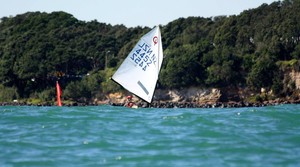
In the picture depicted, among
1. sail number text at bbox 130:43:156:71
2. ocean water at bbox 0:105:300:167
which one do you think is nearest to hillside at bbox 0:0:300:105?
sail number text at bbox 130:43:156:71

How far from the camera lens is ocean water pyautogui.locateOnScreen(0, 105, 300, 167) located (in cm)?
2175

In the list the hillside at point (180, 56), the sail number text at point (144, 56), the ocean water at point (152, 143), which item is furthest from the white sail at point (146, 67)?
the hillside at point (180, 56)

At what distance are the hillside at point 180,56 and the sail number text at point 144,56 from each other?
1853 inches

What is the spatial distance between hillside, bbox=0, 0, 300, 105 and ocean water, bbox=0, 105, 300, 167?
67523 mm

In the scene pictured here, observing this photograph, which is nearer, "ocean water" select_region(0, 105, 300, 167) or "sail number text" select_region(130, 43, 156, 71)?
"ocean water" select_region(0, 105, 300, 167)

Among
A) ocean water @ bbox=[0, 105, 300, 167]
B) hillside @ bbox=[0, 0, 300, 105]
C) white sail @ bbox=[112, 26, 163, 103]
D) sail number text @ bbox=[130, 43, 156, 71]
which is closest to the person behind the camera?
ocean water @ bbox=[0, 105, 300, 167]

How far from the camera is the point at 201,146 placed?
949 inches

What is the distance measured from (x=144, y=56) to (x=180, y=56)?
57929mm

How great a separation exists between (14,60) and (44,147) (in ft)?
338

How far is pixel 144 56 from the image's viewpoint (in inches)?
2062

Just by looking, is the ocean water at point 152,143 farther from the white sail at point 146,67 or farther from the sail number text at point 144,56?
the sail number text at point 144,56

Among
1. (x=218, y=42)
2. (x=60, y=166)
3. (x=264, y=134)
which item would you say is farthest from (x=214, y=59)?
(x=60, y=166)

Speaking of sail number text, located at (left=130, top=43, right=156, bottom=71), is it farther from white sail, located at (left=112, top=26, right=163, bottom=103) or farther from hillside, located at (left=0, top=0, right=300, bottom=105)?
hillside, located at (left=0, top=0, right=300, bottom=105)

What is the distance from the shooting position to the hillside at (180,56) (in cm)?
10188
